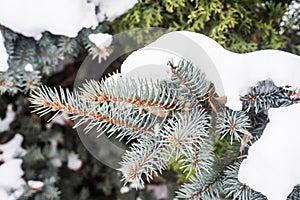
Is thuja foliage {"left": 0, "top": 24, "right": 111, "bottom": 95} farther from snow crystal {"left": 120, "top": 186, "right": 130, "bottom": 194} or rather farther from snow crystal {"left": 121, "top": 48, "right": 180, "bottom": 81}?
snow crystal {"left": 120, "top": 186, "right": 130, "bottom": 194}

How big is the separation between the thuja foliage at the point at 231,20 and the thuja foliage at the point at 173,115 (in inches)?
9.7

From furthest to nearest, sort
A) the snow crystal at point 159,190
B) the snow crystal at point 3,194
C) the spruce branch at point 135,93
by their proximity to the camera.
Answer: the snow crystal at point 159,190 < the snow crystal at point 3,194 < the spruce branch at point 135,93

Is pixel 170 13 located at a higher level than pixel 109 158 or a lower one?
higher

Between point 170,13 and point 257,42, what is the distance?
0.70ft

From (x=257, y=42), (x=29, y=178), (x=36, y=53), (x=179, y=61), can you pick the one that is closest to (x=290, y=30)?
(x=257, y=42)

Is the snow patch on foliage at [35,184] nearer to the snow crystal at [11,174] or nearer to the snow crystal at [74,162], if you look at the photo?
the snow crystal at [11,174]

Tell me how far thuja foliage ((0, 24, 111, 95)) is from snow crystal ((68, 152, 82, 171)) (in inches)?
14.0

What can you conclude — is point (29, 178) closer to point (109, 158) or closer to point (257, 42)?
point (109, 158)

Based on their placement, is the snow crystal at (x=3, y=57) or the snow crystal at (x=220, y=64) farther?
the snow crystal at (x=3, y=57)

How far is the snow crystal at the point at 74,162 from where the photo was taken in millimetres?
1255

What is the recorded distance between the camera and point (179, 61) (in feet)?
2.24

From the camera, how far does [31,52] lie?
948 millimetres

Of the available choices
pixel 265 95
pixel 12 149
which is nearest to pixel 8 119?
pixel 12 149

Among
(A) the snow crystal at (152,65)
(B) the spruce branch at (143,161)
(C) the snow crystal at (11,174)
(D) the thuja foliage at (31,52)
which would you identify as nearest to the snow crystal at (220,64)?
(A) the snow crystal at (152,65)
